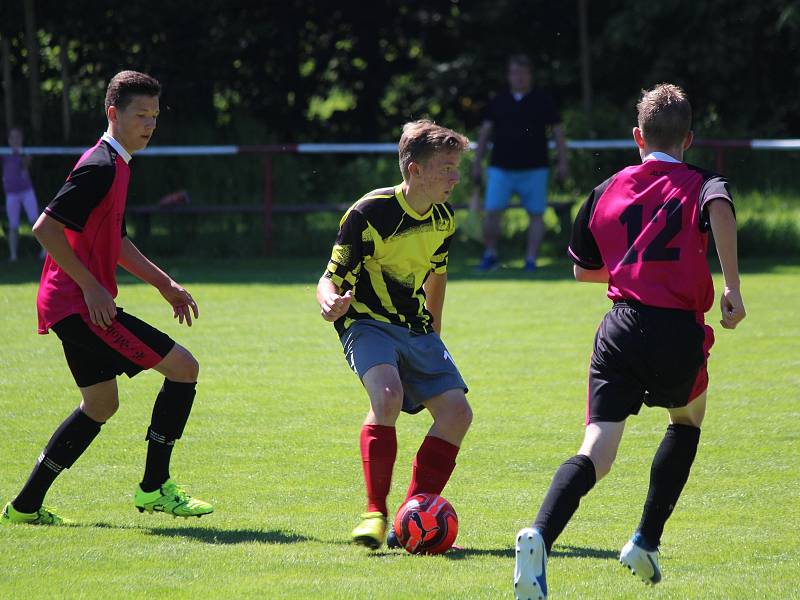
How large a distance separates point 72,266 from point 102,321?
0.83ft

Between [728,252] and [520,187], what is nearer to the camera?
[728,252]

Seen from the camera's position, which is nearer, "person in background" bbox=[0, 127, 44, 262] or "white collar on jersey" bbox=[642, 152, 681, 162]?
"white collar on jersey" bbox=[642, 152, 681, 162]

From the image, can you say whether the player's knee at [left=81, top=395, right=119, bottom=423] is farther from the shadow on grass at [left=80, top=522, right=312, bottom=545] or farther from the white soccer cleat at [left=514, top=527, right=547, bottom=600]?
the white soccer cleat at [left=514, top=527, right=547, bottom=600]

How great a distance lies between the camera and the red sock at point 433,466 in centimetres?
533

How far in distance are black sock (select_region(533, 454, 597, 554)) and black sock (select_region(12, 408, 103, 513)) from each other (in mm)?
2232

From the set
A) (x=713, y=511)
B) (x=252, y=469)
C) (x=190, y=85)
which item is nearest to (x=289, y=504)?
(x=252, y=469)

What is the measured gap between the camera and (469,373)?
9172 millimetres

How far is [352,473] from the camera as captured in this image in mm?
6500

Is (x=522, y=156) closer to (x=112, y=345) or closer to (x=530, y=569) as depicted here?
(x=112, y=345)

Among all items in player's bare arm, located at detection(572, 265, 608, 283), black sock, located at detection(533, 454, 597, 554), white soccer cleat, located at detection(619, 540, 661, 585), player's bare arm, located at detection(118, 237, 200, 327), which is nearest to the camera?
black sock, located at detection(533, 454, 597, 554)

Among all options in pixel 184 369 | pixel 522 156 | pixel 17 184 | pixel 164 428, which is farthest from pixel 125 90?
pixel 17 184

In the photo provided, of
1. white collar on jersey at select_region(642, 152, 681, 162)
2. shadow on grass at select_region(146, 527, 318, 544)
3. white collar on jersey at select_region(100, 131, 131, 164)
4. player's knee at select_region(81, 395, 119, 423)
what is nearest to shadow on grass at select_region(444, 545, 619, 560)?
shadow on grass at select_region(146, 527, 318, 544)

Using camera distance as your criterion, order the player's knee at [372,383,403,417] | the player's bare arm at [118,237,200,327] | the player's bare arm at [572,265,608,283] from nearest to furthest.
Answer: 1. the player's bare arm at [572,265,608,283]
2. the player's knee at [372,383,403,417]
3. the player's bare arm at [118,237,200,327]

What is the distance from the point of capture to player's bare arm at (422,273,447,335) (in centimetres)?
569
